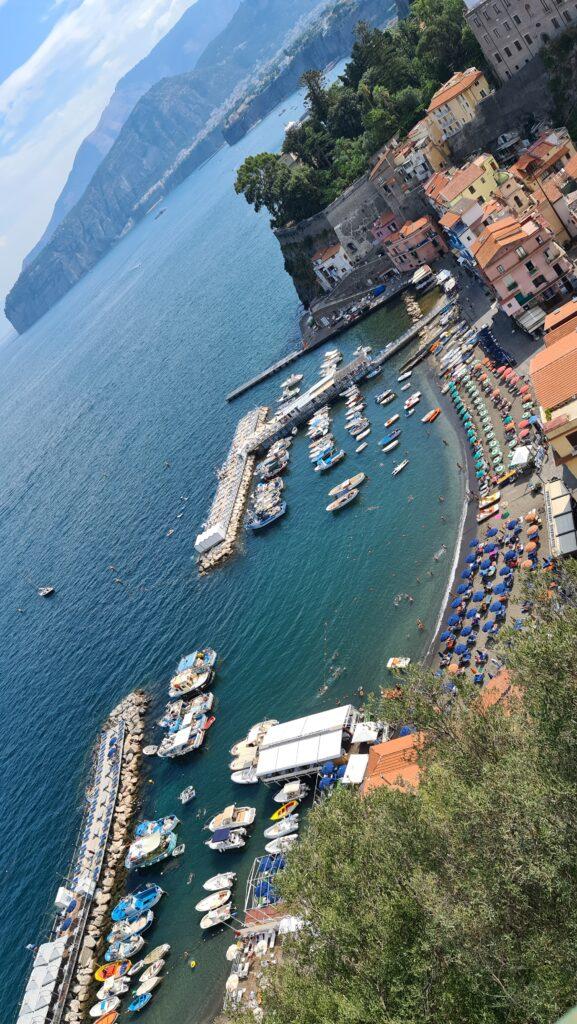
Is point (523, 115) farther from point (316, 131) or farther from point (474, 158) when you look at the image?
point (316, 131)

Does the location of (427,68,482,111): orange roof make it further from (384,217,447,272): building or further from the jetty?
the jetty

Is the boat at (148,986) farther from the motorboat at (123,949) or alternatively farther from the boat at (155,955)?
the motorboat at (123,949)

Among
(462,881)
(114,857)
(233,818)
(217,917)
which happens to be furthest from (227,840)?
(462,881)

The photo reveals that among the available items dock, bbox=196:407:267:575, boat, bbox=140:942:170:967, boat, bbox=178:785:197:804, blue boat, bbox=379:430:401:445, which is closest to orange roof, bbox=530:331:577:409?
blue boat, bbox=379:430:401:445

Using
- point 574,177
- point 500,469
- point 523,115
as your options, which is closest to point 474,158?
point 523,115

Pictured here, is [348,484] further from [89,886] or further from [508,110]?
[508,110]

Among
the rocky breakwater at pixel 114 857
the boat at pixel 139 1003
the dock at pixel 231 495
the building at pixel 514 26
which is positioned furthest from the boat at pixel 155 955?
the building at pixel 514 26
